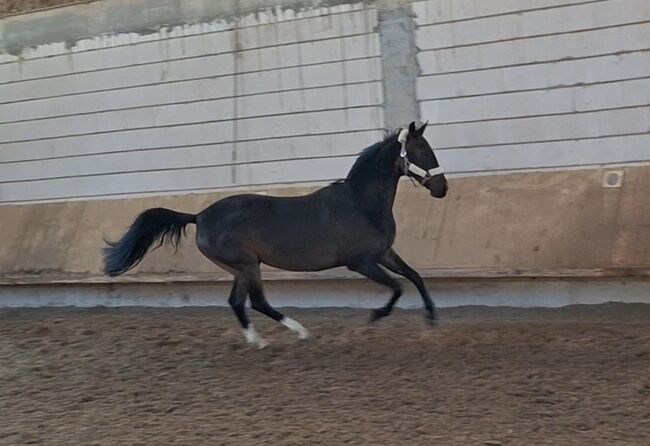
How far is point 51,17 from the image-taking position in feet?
36.3

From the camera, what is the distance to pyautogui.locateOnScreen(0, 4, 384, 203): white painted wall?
9188mm

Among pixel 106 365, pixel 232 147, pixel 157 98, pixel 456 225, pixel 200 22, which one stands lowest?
pixel 106 365

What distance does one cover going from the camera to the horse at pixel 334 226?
257 inches

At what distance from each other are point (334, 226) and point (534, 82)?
2.86 metres

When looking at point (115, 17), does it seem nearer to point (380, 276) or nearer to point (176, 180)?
point (176, 180)

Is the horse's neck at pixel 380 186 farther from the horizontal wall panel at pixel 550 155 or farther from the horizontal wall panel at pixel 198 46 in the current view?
the horizontal wall panel at pixel 198 46

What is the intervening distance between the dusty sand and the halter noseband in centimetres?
127

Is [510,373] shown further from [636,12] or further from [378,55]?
[378,55]

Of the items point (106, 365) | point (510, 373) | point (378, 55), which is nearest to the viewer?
point (510, 373)

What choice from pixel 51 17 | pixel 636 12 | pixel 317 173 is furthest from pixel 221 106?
pixel 636 12

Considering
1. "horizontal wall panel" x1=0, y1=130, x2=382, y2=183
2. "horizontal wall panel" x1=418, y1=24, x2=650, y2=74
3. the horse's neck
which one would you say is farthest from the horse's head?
"horizontal wall panel" x1=0, y1=130, x2=382, y2=183

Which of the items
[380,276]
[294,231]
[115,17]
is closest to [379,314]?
[380,276]

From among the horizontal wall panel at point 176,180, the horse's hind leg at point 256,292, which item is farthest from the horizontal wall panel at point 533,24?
the horse's hind leg at point 256,292

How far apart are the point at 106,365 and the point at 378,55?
4306mm
